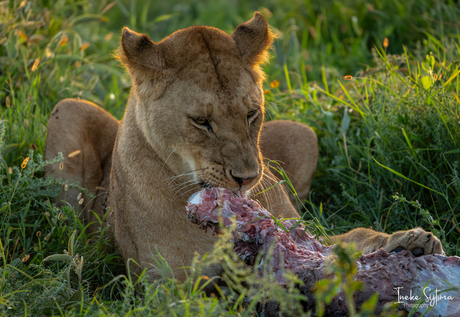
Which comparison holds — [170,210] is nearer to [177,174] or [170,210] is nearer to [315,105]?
[177,174]

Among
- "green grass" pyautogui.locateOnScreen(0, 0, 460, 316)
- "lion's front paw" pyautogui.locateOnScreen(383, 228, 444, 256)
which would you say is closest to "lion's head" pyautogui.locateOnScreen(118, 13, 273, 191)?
"green grass" pyautogui.locateOnScreen(0, 0, 460, 316)

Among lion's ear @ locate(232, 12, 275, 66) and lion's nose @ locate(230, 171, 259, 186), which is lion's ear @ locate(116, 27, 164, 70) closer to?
lion's ear @ locate(232, 12, 275, 66)

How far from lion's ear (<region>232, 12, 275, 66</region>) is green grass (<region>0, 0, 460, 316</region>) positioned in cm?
95

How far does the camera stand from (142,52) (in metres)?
2.69

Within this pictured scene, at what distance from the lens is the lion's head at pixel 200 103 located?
2.53 meters

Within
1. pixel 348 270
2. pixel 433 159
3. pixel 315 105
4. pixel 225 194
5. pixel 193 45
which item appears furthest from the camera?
pixel 315 105

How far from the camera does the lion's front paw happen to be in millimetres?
2189

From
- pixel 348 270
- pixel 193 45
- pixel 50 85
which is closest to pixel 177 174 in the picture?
pixel 193 45

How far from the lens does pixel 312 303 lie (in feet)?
6.91

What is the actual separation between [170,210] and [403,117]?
1.86 metres

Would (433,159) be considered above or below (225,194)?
below

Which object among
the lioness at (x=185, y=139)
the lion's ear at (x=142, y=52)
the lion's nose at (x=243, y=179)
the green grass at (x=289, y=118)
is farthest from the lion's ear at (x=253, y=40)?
the green grass at (x=289, y=118)

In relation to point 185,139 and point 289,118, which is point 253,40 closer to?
point 185,139

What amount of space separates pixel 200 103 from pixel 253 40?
62 centimetres
